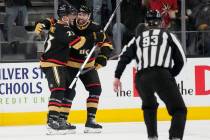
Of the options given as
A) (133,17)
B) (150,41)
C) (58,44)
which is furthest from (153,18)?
(133,17)

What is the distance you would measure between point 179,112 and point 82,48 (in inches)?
88.1

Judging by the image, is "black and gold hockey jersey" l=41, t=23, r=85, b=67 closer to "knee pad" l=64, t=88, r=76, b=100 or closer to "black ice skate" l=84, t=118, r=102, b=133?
"knee pad" l=64, t=88, r=76, b=100

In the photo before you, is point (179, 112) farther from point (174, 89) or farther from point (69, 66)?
point (69, 66)

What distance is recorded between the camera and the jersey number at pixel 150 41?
675 cm

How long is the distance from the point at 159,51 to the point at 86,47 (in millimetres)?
2087

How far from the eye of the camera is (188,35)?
34.0 ft

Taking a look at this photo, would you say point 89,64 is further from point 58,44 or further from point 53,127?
point 53,127

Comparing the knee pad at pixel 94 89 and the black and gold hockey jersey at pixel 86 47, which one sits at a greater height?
the black and gold hockey jersey at pixel 86 47

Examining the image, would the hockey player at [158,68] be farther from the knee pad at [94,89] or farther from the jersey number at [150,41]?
the knee pad at [94,89]

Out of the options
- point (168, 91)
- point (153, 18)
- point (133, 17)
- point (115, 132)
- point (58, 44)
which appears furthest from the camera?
point (133, 17)

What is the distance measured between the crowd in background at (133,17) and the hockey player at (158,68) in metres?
3.25

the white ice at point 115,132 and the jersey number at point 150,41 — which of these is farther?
the white ice at point 115,132

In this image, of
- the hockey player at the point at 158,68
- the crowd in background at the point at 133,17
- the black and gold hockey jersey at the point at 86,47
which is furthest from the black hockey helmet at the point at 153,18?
the crowd in background at the point at 133,17

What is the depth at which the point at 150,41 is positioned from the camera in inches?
266
